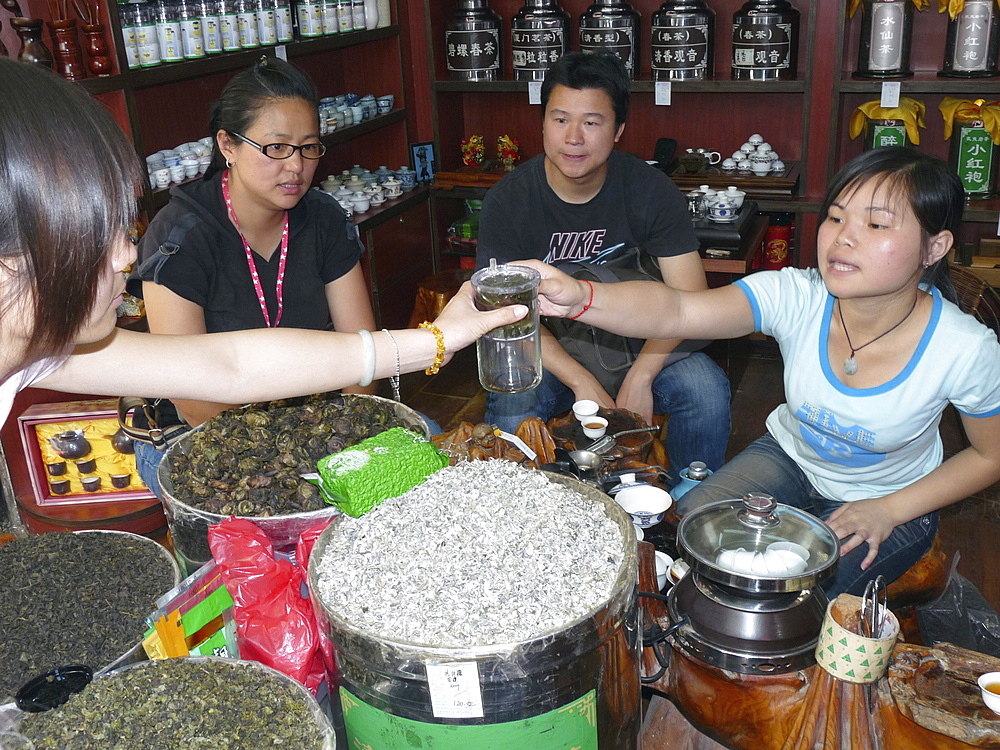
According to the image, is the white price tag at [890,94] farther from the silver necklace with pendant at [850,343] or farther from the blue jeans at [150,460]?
the blue jeans at [150,460]

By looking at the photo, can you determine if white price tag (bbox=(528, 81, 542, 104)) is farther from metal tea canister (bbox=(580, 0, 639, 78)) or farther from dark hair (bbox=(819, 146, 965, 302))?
dark hair (bbox=(819, 146, 965, 302))

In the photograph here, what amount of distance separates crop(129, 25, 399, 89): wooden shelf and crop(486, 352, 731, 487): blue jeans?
1.39 m

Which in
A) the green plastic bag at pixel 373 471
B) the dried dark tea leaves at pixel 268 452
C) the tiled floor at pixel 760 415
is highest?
the green plastic bag at pixel 373 471

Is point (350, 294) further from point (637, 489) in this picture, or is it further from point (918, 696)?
point (918, 696)

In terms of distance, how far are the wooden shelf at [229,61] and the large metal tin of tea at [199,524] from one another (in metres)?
1.64

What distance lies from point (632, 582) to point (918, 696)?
369 mm

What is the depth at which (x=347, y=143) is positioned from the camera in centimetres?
407

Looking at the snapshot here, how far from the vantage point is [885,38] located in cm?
330

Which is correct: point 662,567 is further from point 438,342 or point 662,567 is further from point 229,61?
point 229,61

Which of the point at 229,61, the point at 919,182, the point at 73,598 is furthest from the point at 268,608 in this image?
the point at 229,61

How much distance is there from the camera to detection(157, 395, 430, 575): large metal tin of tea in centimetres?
123

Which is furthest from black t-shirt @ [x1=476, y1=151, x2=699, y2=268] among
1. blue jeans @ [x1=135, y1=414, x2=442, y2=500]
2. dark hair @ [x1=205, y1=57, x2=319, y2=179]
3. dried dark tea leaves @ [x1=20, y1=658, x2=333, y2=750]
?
dried dark tea leaves @ [x1=20, y1=658, x2=333, y2=750]

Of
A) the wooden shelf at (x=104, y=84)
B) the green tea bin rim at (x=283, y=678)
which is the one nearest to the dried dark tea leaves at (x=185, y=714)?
the green tea bin rim at (x=283, y=678)

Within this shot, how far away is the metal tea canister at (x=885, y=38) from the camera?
324 cm
